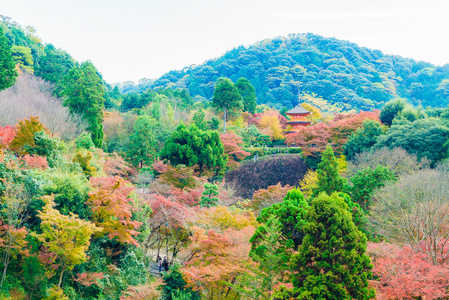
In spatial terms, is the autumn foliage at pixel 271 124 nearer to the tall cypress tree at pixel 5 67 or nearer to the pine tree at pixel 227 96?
the pine tree at pixel 227 96

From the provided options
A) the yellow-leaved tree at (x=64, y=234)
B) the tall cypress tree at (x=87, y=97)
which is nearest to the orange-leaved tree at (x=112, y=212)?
the yellow-leaved tree at (x=64, y=234)

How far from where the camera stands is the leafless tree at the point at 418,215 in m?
11.2

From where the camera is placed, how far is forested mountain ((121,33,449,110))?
220 feet

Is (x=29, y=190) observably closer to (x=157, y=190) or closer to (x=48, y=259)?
(x=48, y=259)

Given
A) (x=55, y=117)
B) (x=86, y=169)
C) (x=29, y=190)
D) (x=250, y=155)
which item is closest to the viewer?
(x=29, y=190)

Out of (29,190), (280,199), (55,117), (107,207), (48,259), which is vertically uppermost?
(55,117)

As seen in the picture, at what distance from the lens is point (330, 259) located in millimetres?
9008

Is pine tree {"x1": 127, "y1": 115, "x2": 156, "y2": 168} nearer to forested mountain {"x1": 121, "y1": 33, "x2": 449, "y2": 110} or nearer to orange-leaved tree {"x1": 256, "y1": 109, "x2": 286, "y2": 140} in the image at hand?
orange-leaved tree {"x1": 256, "y1": 109, "x2": 286, "y2": 140}

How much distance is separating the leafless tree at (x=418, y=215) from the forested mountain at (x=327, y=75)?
4967 cm

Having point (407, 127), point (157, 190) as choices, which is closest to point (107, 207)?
point (157, 190)

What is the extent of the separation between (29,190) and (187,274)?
6666 millimetres

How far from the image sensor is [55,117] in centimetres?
2370

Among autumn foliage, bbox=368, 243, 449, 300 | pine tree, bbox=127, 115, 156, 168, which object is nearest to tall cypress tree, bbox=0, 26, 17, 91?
pine tree, bbox=127, 115, 156, 168

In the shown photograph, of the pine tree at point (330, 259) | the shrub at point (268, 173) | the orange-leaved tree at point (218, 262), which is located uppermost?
the pine tree at point (330, 259)
